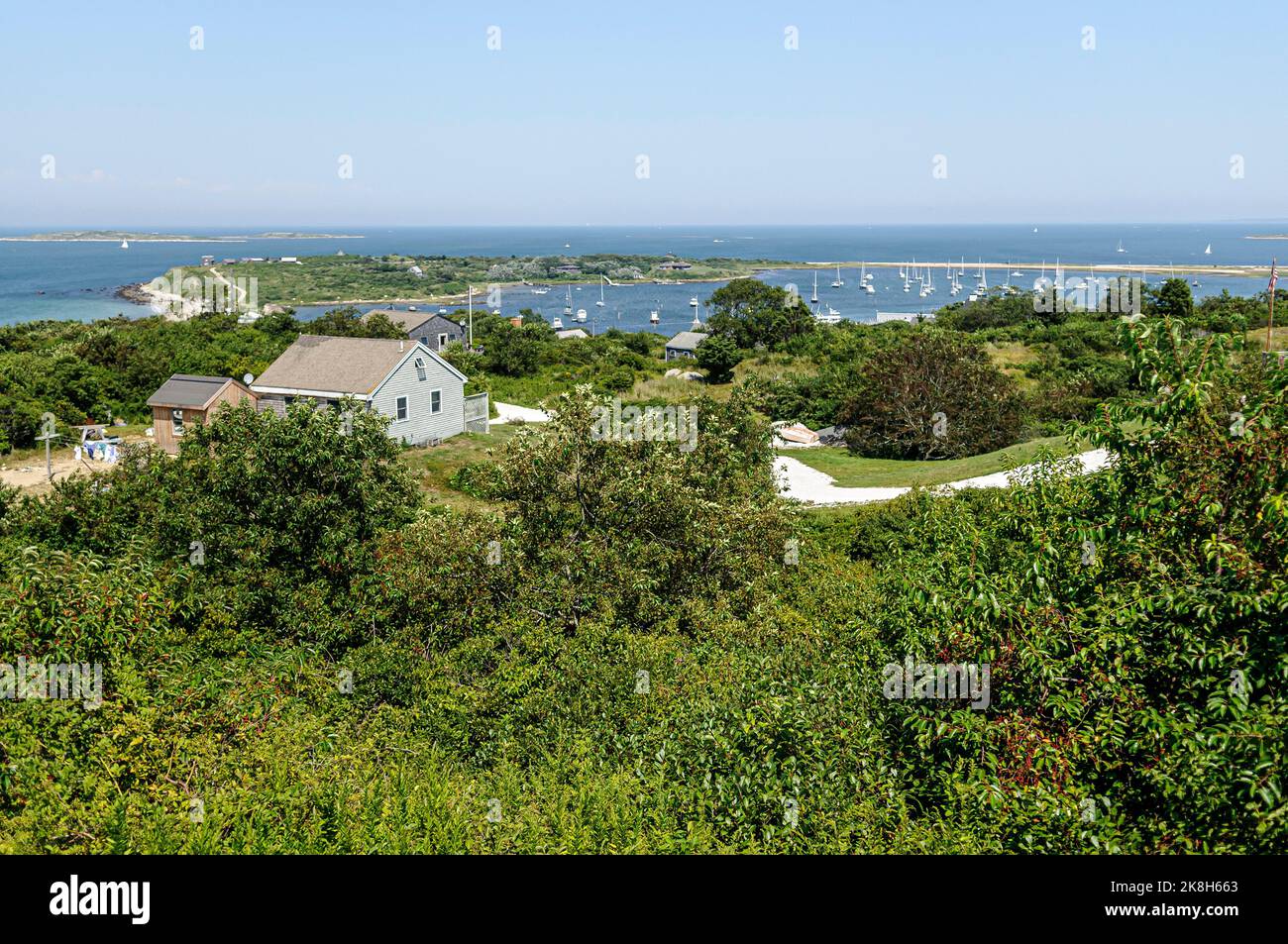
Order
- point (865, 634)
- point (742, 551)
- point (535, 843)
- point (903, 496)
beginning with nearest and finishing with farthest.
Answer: point (535, 843)
point (865, 634)
point (742, 551)
point (903, 496)

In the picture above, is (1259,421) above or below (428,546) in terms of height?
above

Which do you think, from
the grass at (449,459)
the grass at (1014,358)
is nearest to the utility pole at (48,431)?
the grass at (449,459)

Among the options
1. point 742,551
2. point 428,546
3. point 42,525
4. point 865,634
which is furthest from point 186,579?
point 865,634

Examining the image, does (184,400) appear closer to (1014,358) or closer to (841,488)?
(841,488)

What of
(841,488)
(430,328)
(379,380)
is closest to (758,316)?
(430,328)

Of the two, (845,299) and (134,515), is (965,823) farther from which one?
(845,299)

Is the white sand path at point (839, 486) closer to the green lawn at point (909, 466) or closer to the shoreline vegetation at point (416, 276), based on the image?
the green lawn at point (909, 466)
